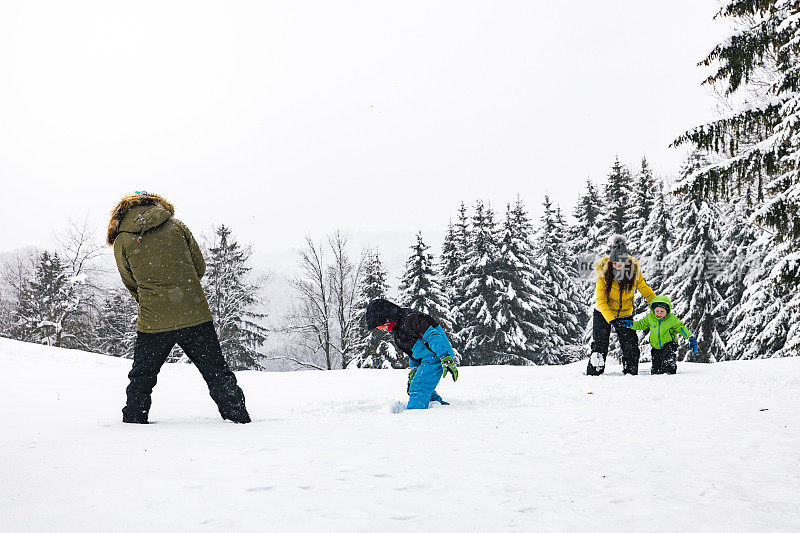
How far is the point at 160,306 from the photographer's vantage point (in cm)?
428

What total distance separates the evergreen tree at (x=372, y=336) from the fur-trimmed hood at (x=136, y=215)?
20557mm

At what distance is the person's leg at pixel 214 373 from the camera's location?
4289 millimetres

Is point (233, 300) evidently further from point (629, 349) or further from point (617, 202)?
point (629, 349)

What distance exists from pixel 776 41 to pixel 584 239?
1047 inches

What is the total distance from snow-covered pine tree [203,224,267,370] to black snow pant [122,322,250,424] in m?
25.9

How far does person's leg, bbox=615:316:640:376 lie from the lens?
7395 millimetres

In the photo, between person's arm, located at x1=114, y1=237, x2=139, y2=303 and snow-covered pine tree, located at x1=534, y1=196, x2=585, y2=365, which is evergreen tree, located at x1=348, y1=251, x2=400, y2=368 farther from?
person's arm, located at x1=114, y1=237, x2=139, y2=303

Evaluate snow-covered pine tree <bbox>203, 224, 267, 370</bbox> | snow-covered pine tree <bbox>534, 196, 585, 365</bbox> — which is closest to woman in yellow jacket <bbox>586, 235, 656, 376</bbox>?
snow-covered pine tree <bbox>534, 196, 585, 365</bbox>

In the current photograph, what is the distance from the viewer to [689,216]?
23.3 metres

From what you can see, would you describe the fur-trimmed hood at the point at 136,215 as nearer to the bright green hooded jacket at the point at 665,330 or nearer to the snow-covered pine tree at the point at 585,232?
the bright green hooded jacket at the point at 665,330

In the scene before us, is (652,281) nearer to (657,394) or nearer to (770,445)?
(657,394)

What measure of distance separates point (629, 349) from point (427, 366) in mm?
3963

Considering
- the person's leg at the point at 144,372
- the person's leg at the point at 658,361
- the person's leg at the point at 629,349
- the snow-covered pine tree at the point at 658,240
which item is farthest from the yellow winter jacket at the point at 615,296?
the snow-covered pine tree at the point at 658,240

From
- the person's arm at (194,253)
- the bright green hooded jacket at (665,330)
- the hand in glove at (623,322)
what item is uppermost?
the person's arm at (194,253)
